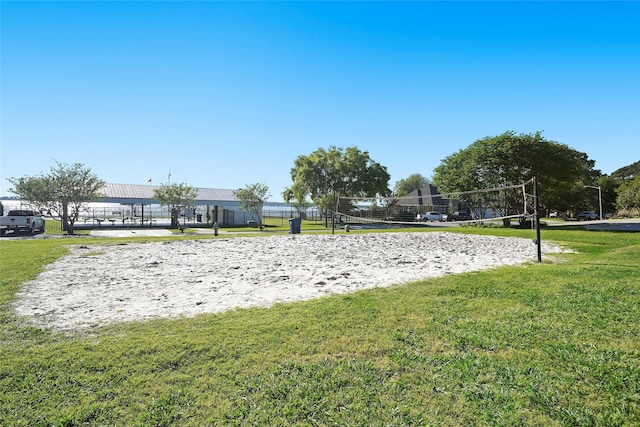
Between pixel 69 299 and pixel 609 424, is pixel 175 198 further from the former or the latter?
pixel 609 424

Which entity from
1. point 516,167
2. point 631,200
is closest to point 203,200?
point 516,167

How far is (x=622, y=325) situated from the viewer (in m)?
3.85

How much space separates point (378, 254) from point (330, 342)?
7.47 m

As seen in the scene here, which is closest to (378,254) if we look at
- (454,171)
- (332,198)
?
(454,171)

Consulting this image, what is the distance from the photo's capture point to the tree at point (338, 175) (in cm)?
4138

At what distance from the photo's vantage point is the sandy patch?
16.5ft

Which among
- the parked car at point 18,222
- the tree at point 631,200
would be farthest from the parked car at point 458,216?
the parked car at point 18,222

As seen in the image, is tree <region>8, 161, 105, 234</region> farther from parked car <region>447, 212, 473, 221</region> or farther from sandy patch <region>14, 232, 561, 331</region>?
parked car <region>447, 212, 473, 221</region>

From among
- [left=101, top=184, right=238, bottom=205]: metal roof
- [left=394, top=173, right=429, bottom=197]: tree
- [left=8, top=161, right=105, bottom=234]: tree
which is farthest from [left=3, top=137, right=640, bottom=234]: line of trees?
[left=394, top=173, right=429, bottom=197]: tree

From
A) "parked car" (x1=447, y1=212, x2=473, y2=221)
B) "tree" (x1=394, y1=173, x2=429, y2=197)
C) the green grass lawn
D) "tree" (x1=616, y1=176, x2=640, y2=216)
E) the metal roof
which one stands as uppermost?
"tree" (x1=394, y1=173, x2=429, y2=197)

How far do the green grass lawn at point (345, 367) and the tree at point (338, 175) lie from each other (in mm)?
36561

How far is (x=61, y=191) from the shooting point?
23656 mm

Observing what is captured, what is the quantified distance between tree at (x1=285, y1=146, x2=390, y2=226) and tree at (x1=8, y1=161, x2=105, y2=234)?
73.7 feet

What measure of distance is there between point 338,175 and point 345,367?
38.8m
